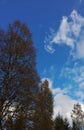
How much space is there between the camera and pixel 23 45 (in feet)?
80.7

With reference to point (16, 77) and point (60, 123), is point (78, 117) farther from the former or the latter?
point (16, 77)

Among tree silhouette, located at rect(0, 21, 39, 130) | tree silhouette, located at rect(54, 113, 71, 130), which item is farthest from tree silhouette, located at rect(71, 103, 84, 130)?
tree silhouette, located at rect(0, 21, 39, 130)

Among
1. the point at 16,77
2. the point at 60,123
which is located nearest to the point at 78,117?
the point at 60,123

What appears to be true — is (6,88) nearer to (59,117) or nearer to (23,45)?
(23,45)

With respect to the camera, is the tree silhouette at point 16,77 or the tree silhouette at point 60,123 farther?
the tree silhouette at point 60,123

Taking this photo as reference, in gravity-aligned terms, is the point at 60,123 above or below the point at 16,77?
above

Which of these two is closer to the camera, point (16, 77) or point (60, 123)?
point (16, 77)

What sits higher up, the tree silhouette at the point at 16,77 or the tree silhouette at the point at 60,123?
the tree silhouette at the point at 60,123

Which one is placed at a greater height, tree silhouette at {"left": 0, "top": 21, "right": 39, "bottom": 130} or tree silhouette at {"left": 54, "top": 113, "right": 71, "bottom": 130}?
tree silhouette at {"left": 54, "top": 113, "right": 71, "bottom": 130}

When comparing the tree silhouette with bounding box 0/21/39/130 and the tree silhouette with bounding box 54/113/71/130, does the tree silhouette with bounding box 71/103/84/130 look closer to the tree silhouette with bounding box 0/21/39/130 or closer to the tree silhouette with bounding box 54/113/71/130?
the tree silhouette with bounding box 54/113/71/130

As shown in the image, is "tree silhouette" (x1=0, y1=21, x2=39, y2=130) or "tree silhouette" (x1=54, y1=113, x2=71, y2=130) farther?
"tree silhouette" (x1=54, y1=113, x2=71, y2=130)

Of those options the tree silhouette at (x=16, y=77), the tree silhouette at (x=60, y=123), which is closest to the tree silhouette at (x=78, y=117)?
the tree silhouette at (x=60, y=123)

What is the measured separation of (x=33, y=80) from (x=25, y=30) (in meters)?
4.66

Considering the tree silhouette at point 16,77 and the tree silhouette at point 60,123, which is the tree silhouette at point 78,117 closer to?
the tree silhouette at point 60,123
